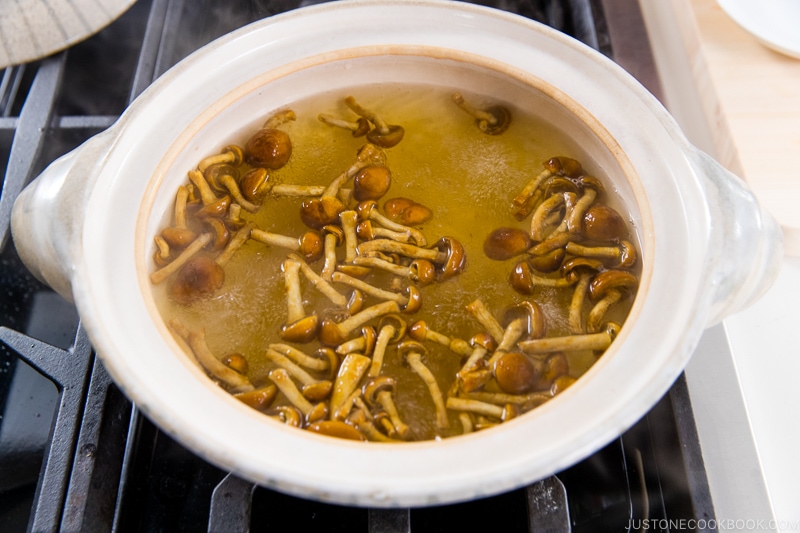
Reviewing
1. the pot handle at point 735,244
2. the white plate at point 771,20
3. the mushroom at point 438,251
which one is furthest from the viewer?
the white plate at point 771,20

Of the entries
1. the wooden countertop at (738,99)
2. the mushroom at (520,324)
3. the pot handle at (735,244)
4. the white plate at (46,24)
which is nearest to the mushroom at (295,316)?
the mushroom at (520,324)

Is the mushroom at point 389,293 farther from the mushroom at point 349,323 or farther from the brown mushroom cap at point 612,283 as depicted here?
the brown mushroom cap at point 612,283

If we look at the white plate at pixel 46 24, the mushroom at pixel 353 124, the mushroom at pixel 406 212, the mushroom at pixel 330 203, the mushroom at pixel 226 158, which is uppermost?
the white plate at pixel 46 24

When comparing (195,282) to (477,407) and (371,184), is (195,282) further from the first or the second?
(477,407)

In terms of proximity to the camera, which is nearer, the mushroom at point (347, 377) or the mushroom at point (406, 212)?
the mushroom at point (347, 377)

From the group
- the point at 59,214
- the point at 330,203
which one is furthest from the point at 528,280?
the point at 59,214

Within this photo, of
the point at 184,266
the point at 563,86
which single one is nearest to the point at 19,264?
the point at 184,266

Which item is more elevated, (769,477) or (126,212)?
(126,212)

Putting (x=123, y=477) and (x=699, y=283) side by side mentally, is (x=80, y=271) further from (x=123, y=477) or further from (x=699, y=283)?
(x=699, y=283)
